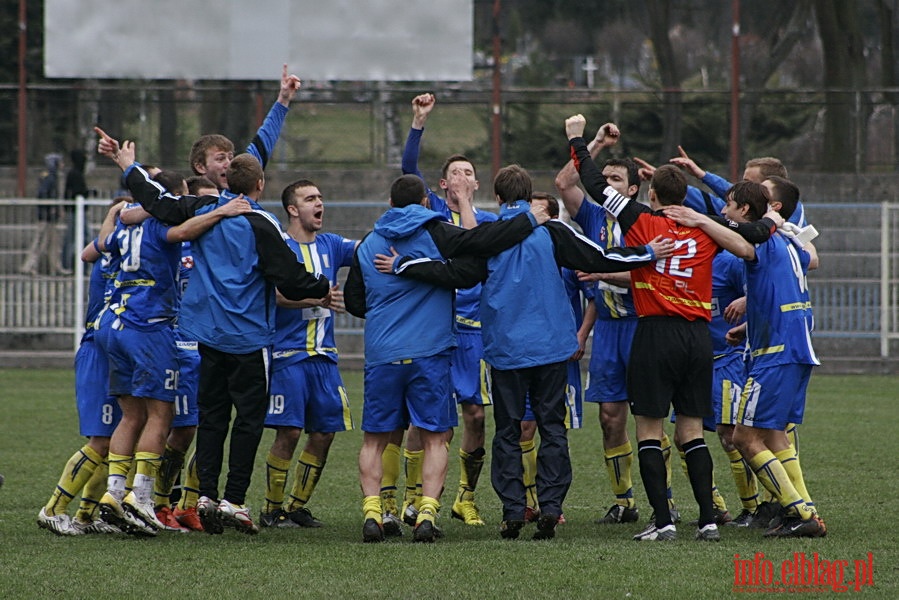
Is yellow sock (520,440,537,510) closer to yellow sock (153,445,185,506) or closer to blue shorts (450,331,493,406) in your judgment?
blue shorts (450,331,493,406)

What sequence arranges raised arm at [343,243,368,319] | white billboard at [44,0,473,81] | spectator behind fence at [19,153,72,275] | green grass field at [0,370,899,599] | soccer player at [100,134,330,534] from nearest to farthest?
green grass field at [0,370,899,599], soccer player at [100,134,330,534], raised arm at [343,243,368,319], spectator behind fence at [19,153,72,275], white billboard at [44,0,473,81]

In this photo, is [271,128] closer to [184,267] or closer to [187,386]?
[184,267]

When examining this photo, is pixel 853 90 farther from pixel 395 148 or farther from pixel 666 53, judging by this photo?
pixel 395 148

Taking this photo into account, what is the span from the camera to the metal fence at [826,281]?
18141 mm

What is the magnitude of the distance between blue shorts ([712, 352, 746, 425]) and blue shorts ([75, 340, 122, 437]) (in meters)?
3.85

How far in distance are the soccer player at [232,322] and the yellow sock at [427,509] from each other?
1.01m

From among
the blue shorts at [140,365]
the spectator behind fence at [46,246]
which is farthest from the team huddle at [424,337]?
the spectator behind fence at [46,246]

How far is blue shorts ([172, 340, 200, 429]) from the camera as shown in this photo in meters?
8.18

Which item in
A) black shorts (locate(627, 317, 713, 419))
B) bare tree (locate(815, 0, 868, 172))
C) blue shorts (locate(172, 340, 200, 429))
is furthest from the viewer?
bare tree (locate(815, 0, 868, 172))

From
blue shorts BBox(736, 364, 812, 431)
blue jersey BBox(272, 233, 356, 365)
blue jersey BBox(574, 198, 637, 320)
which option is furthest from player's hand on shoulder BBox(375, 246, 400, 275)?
blue shorts BBox(736, 364, 812, 431)

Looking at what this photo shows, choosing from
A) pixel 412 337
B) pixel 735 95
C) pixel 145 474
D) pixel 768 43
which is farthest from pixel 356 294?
pixel 768 43

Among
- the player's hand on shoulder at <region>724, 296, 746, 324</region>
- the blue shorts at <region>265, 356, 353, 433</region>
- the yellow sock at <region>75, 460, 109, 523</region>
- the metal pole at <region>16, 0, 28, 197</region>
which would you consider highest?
the metal pole at <region>16, 0, 28, 197</region>

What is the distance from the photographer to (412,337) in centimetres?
761

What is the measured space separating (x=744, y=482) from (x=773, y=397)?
3.69 feet
